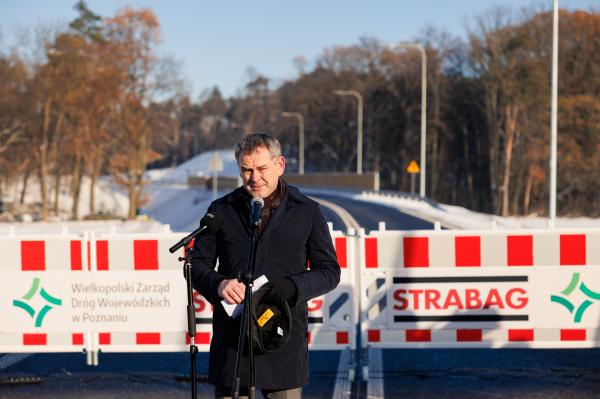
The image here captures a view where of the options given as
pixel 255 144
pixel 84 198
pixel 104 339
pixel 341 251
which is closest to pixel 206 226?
pixel 255 144

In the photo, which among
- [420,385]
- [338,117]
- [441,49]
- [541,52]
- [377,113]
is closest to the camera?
[420,385]

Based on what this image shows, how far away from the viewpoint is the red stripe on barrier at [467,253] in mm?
7945

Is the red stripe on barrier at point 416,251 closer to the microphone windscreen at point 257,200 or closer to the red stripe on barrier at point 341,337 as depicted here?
the red stripe on barrier at point 341,337

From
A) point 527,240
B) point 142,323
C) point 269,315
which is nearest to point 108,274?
point 142,323

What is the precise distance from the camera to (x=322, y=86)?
324ft

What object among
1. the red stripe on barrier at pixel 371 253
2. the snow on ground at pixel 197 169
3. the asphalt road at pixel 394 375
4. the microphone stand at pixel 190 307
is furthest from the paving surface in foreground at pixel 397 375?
the snow on ground at pixel 197 169

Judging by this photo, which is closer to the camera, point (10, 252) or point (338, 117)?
point (10, 252)

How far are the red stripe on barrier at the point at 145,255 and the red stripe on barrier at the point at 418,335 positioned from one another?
2306 mm

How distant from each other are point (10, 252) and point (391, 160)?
82.3 meters

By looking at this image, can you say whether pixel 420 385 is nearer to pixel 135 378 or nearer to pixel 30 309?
pixel 135 378

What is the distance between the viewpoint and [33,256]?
814 centimetres

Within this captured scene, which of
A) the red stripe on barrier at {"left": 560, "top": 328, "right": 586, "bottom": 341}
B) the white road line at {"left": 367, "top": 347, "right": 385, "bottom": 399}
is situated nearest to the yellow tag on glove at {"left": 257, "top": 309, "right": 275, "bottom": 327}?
the white road line at {"left": 367, "top": 347, "right": 385, "bottom": 399}

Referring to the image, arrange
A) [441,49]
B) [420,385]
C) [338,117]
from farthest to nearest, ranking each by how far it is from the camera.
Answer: [338,117], [441,49], [420,385]

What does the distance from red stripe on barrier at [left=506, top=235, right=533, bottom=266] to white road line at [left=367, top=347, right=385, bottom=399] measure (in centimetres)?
154
